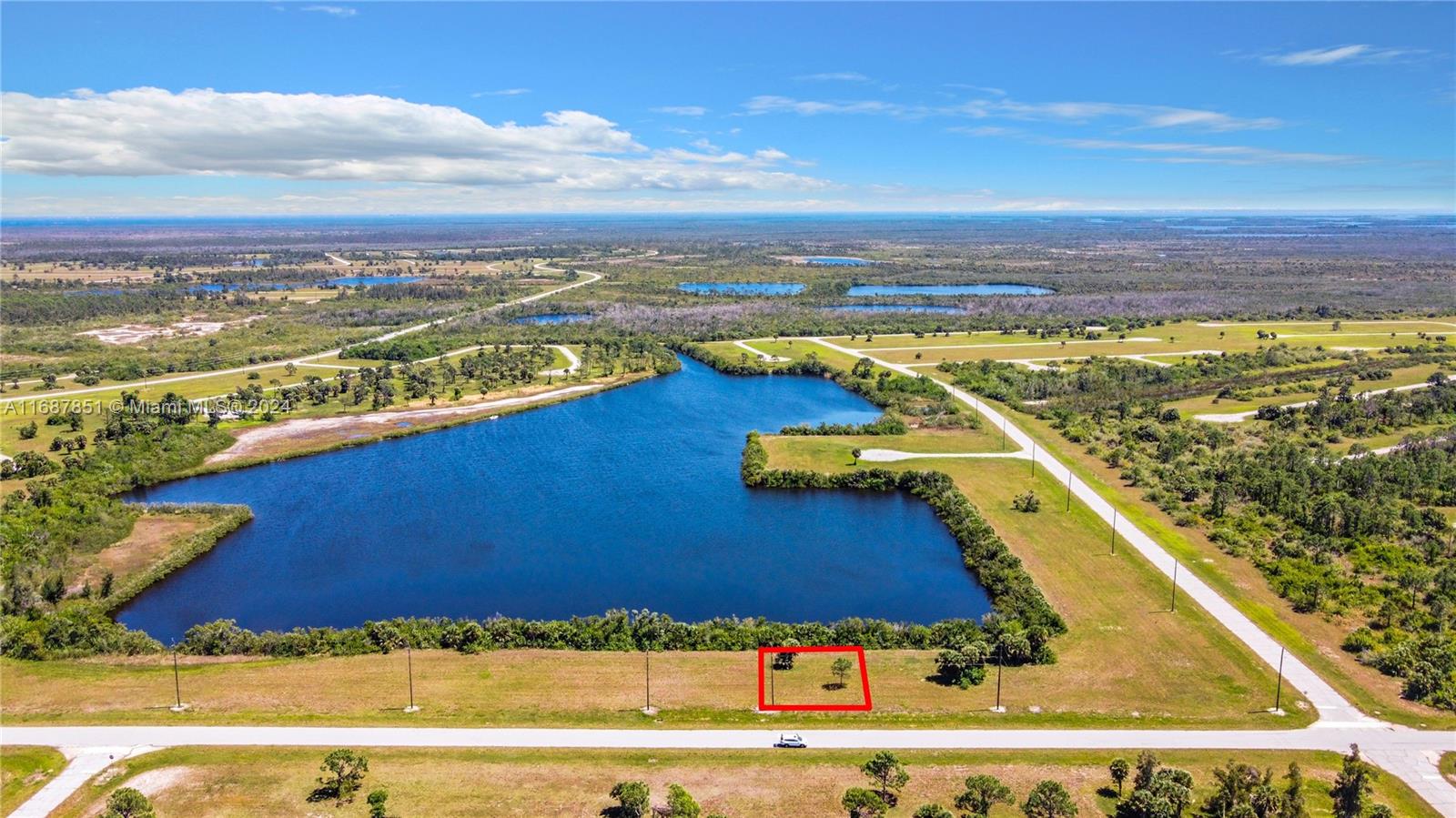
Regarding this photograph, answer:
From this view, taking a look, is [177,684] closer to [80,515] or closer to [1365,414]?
[80,515]

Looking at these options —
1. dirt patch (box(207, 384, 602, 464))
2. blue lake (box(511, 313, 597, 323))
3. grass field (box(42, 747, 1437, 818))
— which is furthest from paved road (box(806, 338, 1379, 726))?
blue lake (box(511, 313, 597, 323))

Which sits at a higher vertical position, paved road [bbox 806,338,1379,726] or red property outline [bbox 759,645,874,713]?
paved road [bbox 806,338,1379,726]

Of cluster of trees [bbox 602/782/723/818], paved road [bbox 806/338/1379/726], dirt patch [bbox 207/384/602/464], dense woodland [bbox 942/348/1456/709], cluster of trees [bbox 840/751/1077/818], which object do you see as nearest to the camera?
cluster of trees [bbox 840/751/1077/818]

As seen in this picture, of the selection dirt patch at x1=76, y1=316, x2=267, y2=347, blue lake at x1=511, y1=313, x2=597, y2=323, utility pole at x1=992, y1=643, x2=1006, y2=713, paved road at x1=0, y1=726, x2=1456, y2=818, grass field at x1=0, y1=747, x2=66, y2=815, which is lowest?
grass field at x1=0, y1=747, x2=66, y2=815

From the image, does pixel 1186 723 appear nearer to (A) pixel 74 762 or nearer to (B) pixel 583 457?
(A) pixel 74 762

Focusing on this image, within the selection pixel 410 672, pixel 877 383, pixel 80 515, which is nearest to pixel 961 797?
pixel 410 672

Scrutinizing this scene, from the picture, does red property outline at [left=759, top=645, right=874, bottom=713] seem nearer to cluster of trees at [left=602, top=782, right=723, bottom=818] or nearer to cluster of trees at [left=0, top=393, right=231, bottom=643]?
cluster of trees at [left=602, top=782, right=723, bottom=818]

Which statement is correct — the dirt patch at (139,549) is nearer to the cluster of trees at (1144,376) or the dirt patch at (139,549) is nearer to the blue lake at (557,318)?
the cluster of trees at (1144,376)

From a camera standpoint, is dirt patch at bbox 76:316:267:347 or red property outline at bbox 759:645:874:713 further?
dirt patch at bbox 76:316:267:347
